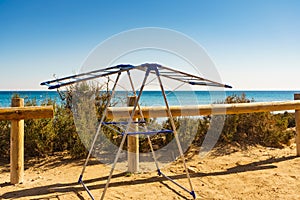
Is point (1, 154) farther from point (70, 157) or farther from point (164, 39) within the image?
point (164, 39)

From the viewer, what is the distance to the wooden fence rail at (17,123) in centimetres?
288

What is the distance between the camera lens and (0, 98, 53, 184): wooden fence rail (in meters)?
2.88

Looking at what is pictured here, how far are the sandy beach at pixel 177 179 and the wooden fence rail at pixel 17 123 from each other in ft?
0.62

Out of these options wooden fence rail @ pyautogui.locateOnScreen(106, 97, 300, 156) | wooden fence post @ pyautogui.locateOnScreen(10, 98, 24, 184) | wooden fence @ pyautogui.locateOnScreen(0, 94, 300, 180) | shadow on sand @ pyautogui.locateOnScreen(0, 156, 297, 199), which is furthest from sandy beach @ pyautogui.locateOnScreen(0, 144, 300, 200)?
wooden fence rail @ pyautogui.locateOnScreen(106, 97, 300, 156)

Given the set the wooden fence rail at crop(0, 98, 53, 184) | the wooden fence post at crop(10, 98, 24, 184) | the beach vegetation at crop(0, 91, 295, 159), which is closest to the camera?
the wooden fence rail at crop(0, 98, 53, 184)

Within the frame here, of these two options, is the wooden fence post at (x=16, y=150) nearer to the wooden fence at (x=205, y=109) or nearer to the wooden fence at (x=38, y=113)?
the wooden fence at (x=38, y=113)

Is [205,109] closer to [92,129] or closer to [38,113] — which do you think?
Result: [92,129]

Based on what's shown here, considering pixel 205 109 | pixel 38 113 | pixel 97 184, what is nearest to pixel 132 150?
pixel 97 184

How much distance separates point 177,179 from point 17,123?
219cm

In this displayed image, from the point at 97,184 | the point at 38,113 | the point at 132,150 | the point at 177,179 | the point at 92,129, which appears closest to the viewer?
the point at 38,113

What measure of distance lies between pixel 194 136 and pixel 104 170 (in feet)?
7.16

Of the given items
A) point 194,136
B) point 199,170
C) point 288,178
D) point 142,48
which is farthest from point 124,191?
point 194,136

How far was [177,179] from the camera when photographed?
10.5 ft

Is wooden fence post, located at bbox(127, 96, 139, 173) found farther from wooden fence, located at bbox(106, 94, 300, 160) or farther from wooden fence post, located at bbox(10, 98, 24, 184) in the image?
wooden fence post, located at bbox(10, 98, 24, 184)
